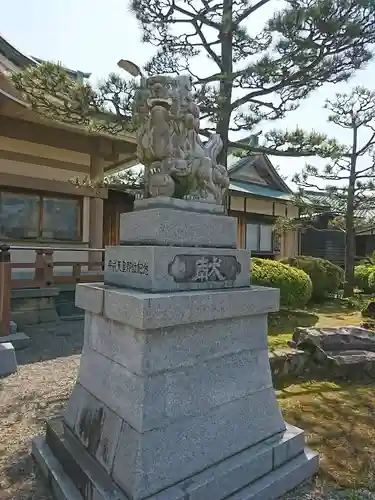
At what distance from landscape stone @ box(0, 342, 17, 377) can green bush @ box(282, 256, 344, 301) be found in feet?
28.8

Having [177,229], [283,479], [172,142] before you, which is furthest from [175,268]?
[283,479]

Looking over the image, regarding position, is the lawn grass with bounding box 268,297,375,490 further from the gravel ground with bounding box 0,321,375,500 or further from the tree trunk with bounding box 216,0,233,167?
the tree trunk with bounding box 216,0,233,167

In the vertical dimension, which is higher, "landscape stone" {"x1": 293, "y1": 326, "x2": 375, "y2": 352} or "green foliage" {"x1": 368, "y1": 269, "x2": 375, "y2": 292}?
"green foliage" {"x1": 368, "y1": 269, "x2": 375, "y2": 292}

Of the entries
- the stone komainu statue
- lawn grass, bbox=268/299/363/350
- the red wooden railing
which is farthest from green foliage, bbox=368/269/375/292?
the stone komainu statue

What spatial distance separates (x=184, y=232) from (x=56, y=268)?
738 centimetres

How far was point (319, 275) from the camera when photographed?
1116cm

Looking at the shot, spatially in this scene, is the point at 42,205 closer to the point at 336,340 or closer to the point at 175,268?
the point at 336,340

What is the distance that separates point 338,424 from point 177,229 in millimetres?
2590

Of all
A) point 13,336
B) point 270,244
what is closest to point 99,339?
point 13,336

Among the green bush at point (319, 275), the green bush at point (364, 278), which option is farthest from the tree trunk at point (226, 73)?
the green bush at point (364, 278)

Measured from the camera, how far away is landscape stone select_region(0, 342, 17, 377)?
4508mm

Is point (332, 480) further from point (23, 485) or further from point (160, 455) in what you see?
point (23, 485)

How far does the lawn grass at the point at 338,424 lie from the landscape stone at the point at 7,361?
3379mm

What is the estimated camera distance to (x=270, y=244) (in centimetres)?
1628
